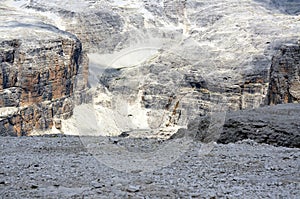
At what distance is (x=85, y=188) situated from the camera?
573cm

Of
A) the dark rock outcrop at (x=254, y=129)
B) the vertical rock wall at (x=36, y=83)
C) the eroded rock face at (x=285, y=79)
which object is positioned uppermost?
the dark rock outcrop at (x=254, y=129)

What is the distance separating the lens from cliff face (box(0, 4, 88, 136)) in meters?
46.0

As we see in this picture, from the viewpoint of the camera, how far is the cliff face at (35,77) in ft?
151

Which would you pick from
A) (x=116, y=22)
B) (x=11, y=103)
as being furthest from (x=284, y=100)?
(x=116, y=22)

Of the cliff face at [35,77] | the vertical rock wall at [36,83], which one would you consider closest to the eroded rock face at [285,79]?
the cliff face at [35,77]

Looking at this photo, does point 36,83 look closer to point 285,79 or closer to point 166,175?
point 285,79

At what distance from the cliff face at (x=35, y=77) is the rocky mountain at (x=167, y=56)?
195mm

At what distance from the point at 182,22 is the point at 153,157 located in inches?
3173

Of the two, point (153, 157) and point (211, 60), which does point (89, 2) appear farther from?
point (153, 157)

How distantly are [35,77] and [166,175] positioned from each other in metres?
43.1

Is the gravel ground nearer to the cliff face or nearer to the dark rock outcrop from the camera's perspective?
the dark rock outcrop

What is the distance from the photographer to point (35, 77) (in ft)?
157

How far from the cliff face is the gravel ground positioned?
3622 centimetres

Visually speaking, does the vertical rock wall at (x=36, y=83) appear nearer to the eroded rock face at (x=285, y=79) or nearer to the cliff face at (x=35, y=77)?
the cliff face at (x=35, y=77)
